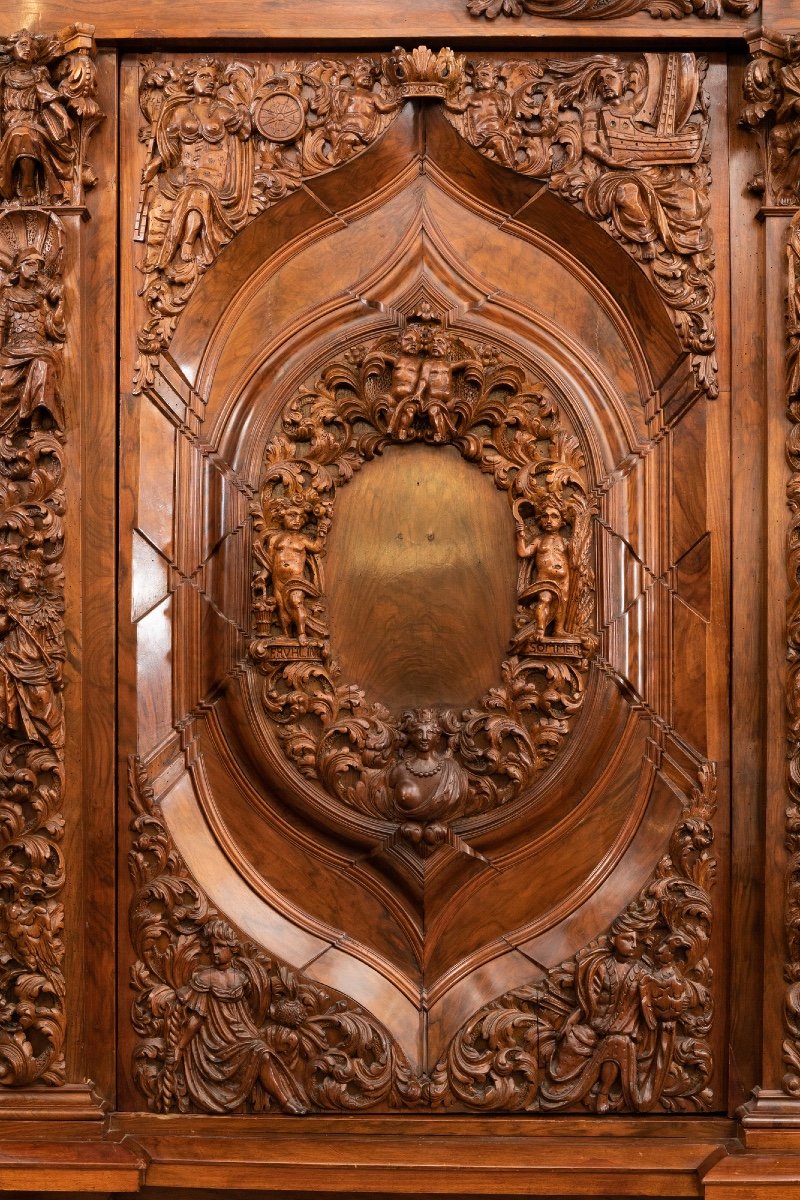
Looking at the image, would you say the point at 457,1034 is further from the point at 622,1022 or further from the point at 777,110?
the point at 777,110

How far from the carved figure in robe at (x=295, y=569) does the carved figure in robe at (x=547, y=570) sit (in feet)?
1.61

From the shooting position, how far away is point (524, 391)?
289 centimetres

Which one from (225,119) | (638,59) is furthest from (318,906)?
(638,59)

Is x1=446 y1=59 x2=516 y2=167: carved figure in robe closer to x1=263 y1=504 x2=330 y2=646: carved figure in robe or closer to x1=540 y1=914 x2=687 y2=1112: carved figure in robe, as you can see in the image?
x1=263 y1=504 x2=330 y2=646: carved figure in robe

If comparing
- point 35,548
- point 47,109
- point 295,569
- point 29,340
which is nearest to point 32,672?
point 35,548

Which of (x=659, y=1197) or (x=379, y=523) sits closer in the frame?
(x=659, y=1197)

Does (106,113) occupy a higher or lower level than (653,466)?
higher

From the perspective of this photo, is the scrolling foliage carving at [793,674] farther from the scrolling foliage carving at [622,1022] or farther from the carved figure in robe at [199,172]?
the carved figure in robe at [199,172]

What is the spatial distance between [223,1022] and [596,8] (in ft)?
8.20

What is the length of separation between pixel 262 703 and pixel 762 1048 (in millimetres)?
1403

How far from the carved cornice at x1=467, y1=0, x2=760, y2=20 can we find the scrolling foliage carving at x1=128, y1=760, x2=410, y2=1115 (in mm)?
1955

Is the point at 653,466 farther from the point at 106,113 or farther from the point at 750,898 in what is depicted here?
the point at 106,113

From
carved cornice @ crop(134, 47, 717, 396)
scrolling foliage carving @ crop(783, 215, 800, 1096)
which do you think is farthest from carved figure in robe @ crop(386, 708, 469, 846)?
carved cornice @ crop(134, 47, 717, 396)

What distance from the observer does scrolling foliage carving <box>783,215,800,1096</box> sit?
2.71 meters
